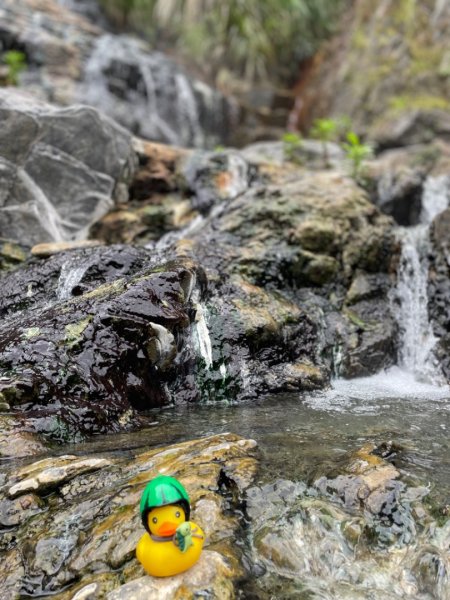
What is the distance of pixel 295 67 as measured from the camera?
16.7 metres

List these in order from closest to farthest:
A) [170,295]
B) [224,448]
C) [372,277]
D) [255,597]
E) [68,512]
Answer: [255,597] → [68,512] → [224,448] → [170,295] → [372,277]

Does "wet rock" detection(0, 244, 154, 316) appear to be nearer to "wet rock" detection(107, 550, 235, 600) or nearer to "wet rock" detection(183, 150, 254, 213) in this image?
"wet rock" detection(183, 150, 254, 213)

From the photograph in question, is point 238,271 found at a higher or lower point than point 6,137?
lower

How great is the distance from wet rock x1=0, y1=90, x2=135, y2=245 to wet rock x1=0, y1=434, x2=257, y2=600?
4.65 meters

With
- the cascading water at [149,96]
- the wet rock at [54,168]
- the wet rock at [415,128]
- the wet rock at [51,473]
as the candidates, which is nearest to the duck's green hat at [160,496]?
the wet rock at [51,473]

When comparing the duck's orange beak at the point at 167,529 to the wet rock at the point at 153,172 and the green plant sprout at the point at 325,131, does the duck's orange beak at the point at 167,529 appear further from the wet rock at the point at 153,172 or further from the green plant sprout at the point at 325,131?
the green plant sprout at the point at 325,131

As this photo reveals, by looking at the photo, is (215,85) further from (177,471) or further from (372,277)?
(177,471)

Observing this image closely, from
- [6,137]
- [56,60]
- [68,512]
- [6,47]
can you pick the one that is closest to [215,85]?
[56,60]

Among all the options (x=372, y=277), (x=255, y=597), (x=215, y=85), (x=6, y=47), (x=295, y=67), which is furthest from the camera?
(x=295, y=67)

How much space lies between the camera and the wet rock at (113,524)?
188 centimetres

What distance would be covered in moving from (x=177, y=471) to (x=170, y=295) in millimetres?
2071

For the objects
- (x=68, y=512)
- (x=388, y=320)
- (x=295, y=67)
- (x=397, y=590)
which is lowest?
(x=397, y=590)

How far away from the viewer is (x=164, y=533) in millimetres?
1762

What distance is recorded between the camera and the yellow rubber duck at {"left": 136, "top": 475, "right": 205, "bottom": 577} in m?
1.76
